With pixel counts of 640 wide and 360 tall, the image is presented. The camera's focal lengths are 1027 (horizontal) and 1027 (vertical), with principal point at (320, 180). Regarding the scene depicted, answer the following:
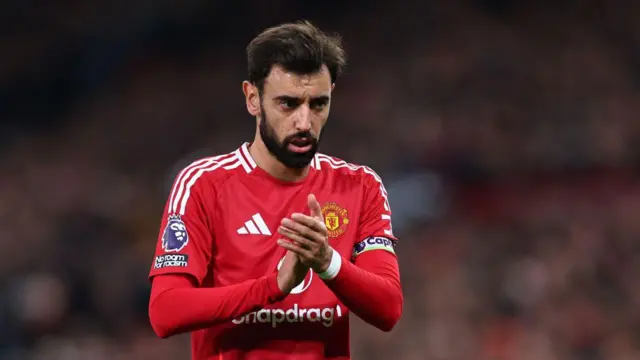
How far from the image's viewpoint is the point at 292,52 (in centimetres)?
332

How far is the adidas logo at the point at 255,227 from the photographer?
342 centimetres

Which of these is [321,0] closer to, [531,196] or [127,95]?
[127,95]

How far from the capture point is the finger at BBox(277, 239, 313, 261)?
2.95 meters

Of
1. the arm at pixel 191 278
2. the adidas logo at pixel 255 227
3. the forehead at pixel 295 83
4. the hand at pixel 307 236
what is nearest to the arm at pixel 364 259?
the hand at pixel 307 236

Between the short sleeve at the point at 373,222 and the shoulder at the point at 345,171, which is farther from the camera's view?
the shoulder at the point at 345,171

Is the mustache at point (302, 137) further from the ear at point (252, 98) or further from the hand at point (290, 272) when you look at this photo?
the hand at point (290, 272)

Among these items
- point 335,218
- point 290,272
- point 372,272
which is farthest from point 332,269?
point 335,218

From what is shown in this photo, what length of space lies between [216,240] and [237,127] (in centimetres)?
788

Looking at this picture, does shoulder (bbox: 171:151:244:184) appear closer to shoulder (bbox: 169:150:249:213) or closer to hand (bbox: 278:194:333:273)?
shoulder (bbox: 169:150:249:213)

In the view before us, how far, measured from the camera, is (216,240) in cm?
342

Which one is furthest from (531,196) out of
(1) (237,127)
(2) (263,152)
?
→ (2) (263,152)

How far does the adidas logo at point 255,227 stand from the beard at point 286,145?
210 mm

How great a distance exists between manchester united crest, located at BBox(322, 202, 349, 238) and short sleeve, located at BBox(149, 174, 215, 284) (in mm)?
390

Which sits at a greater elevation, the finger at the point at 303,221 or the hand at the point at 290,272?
the finger at the point at 303,221
